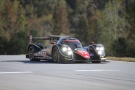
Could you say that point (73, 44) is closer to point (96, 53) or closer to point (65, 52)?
point (65, 52)

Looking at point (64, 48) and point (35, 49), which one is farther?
point (35, 49)

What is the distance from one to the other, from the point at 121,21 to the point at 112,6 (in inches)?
125

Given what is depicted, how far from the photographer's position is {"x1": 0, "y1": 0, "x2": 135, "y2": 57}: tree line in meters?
55.0

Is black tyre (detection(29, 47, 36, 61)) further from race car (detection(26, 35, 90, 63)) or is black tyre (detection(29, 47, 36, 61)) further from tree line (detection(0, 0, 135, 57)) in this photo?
tree line (detection(0, 0, 135, 57))

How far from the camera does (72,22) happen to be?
111500 millimetres

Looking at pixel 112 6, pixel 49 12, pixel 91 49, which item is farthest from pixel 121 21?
pixel 91 49

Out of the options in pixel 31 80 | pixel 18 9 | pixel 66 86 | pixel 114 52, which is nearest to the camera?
pixel 66 86

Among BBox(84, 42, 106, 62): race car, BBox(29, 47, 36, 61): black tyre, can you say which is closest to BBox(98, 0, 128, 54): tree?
BBox(29, 47, 36, 61): black tyre

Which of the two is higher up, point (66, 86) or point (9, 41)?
point (9, 41)

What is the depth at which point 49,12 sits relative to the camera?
10475cm

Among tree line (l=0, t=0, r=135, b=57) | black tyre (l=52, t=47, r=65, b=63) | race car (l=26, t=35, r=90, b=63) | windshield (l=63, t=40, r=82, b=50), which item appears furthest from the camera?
tree line (l=0, t=0, r=135, b=57)

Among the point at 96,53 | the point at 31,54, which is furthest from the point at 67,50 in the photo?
the point at 31,54

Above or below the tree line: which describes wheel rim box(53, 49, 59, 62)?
below

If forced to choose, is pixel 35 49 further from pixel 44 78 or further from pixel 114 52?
pixel 114 52
